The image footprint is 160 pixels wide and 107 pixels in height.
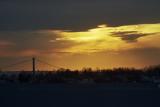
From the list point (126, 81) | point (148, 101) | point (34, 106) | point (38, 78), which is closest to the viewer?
point (34, 106)

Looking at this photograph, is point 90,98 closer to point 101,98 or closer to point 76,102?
point 101,98

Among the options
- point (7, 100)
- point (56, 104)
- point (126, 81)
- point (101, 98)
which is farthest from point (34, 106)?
point (126, 81)

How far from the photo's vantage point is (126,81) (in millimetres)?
103625

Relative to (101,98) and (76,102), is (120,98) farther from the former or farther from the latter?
(76,102)

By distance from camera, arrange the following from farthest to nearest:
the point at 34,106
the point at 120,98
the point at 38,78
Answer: the point at 38,78, the point at 120,98, the point at 34,106

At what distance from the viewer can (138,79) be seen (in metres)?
107

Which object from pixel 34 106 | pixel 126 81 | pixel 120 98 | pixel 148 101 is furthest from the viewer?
pixel 126 81

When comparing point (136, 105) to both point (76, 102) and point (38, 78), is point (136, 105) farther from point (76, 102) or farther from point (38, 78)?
point (38, 78)

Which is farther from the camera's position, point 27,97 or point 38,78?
point 38,78

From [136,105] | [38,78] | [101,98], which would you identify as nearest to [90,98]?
[101,98]

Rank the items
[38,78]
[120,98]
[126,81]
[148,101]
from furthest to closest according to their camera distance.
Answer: [38,78] < [126,81] < [120,98] < [148,101]

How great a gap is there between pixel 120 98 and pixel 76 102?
564 centimetres

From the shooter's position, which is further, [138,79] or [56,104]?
[138,79]

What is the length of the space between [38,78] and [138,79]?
16.1m
